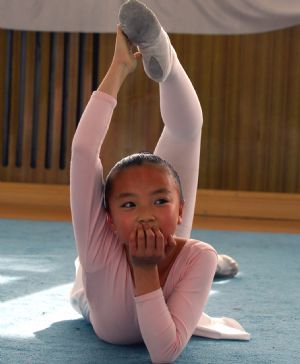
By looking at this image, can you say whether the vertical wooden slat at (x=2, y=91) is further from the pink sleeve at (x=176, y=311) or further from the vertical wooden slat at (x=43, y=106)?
the pink sleeve at (x=176, y=311)

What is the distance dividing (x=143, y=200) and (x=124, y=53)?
0.74ft

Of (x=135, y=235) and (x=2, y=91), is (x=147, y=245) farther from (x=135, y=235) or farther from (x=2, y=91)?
(x=2, y=91)

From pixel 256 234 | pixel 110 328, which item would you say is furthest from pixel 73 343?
pixel 256 234

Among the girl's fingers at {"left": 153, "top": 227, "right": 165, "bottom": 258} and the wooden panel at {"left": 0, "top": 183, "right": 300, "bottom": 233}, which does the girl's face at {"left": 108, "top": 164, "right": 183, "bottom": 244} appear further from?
the wooden panel at {"left": 0, "top": 183, "right": 300, "bottom": 233}

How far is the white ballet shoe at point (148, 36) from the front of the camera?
3.49 feet

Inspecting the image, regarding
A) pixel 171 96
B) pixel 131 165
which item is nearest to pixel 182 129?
pixel 171 96

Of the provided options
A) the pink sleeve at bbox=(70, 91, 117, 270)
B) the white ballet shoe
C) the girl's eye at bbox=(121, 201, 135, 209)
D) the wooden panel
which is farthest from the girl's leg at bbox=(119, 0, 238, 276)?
the wooden panel

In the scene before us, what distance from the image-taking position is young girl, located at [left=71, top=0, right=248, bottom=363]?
3.26 ft

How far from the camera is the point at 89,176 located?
1037 millimetres

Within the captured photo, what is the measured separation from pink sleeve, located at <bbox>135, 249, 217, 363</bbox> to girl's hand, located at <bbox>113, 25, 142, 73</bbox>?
302mm

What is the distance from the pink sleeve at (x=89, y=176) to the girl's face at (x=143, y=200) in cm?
3

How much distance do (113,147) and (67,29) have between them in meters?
0.52

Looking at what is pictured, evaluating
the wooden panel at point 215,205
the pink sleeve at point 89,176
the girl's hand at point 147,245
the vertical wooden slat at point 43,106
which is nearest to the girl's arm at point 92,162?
the pink sleeve at point 89,176

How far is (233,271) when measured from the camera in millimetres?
1699
